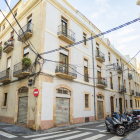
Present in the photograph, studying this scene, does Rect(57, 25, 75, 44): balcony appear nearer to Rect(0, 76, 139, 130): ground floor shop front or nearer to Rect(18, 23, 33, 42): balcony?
Rect(18, 23, 33, 42): balcony

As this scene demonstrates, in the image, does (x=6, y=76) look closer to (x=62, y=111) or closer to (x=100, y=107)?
(x=62, y=111)

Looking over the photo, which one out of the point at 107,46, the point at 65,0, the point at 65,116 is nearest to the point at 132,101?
the point at 107,46

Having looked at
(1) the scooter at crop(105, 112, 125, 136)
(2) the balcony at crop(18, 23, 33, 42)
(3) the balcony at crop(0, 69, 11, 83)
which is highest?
(2) the balcony at crop(18, 23, 33, 42)

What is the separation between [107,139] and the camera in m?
6.93

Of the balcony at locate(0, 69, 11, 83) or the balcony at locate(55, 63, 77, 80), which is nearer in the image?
the balcony at locate(55, 63, 77, 80)

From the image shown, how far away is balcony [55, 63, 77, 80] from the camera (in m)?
11.7

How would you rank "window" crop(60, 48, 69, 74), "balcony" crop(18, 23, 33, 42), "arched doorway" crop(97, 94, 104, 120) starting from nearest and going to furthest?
"balcony" crop(18, 23, 33, 42), "window" crop(60, 48, 69, 74), "arched doorway" crop(97, 94, 104, 120)

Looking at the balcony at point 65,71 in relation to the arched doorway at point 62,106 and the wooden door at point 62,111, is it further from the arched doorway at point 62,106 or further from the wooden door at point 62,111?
the wooden door at point 62,111

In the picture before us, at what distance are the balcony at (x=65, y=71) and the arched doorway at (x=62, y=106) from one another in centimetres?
120

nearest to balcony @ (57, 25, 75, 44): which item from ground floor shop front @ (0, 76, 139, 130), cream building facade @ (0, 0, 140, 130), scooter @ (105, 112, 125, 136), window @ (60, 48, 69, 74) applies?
cream building facade @ (0, 0, 140, 130)

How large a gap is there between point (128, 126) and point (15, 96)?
930 centimetres

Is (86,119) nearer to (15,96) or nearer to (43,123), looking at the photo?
(43,123)

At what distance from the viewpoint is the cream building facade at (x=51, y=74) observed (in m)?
10.7

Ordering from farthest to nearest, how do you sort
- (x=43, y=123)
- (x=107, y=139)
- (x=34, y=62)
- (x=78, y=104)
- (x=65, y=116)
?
1. (x=78, y=104)
2. (x=65, y=116)
3. (x=34, y=62)
4. (x=43, y=123)
5. (x=107, y=139)
